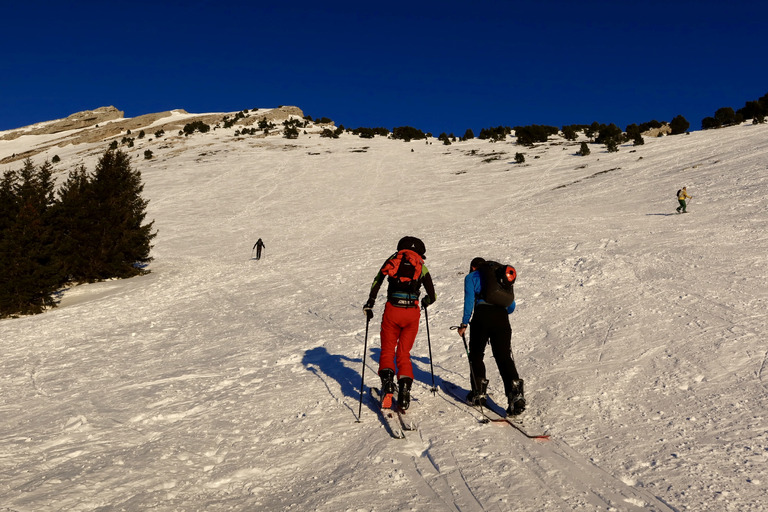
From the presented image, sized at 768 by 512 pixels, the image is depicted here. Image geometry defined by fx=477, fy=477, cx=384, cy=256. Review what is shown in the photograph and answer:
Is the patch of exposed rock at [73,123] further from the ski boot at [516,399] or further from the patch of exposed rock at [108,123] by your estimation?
the ski boot at [516,399]

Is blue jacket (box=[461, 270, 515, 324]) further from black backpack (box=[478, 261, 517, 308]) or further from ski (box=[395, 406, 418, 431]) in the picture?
ski (box=[395, 406, 418, 431])

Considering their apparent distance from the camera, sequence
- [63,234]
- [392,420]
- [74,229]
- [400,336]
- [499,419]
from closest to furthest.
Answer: [499,419] < [392,420] < [400,336] < [63,234] < [74,229]

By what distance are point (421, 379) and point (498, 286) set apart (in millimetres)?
2311

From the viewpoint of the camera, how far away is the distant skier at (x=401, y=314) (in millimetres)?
5754

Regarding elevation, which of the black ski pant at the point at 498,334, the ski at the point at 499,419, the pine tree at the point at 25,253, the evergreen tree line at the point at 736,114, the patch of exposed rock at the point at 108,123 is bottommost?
the ski at the point at 499,419

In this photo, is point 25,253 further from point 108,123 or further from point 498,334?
point 108,123

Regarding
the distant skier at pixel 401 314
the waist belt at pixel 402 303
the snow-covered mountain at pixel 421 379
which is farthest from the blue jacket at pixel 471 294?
the snow-covered mountain at pixel 421 379

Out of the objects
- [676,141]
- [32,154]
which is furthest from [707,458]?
[32,154]

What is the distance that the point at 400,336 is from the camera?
5.94m

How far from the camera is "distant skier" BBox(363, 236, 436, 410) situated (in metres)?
5.75

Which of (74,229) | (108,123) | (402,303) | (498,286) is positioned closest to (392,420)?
(402,303)

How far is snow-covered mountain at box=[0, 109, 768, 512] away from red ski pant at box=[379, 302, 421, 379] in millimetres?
671

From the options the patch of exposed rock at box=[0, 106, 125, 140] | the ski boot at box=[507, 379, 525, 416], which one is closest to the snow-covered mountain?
the ski boot at box=[507, 379, 525, 416]

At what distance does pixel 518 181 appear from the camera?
34.0 meters
